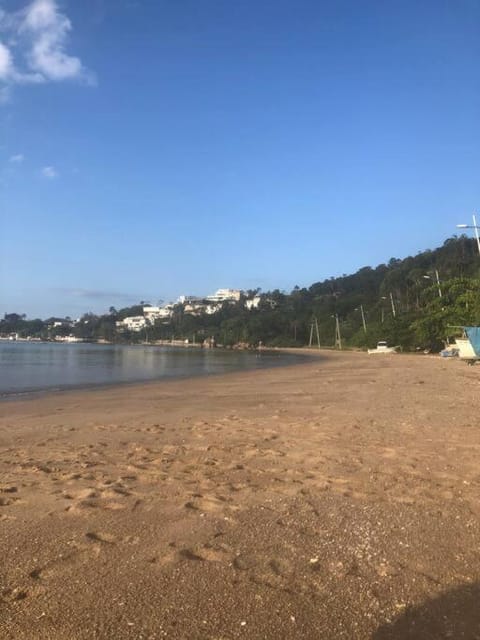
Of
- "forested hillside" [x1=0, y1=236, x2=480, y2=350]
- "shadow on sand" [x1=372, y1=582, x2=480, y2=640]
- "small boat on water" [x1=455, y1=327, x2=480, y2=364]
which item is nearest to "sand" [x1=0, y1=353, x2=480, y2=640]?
"shadow on sand" [x1=372, y1=582, x2=480, y2=640]

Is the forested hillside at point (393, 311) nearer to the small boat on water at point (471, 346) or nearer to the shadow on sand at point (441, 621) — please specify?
the small boat on water at point (471, 346)

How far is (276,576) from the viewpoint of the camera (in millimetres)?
4184

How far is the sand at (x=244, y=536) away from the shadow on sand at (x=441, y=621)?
12 millimetres

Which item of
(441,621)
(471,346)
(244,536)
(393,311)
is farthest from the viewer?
(393,311)

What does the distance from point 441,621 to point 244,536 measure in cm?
197

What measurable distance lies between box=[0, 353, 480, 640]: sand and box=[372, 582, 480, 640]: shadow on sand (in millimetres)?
12

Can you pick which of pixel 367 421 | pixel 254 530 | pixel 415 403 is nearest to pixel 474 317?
pixel 415 403

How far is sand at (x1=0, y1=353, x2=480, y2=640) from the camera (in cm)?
361

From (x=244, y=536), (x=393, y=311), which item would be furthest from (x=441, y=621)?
(x=393, y=311)

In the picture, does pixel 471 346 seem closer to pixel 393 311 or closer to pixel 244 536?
pixel 244 536

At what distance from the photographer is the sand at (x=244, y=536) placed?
11.8 ft

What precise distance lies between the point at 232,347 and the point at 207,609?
572 ft

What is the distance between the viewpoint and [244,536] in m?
5.04

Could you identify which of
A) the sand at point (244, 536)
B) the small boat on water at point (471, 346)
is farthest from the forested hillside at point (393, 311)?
the sand at point (244, 536)
